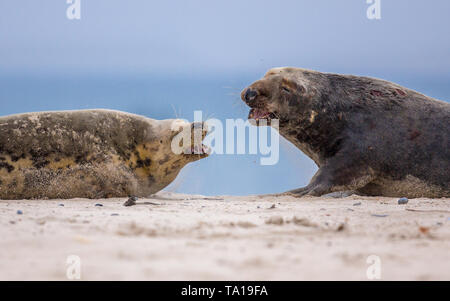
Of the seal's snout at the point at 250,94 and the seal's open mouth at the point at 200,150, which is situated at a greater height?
the seal's snout at the point at 250,94

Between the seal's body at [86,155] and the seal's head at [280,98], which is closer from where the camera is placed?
the seal's body at [86,155]

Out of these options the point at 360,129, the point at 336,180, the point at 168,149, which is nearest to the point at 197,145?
the point at 168,149

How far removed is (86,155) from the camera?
17.9ft

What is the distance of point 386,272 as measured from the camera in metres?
1.76

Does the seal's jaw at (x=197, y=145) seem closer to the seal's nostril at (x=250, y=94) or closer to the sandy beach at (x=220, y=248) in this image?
the seal's nostril at (x=250, y=94)

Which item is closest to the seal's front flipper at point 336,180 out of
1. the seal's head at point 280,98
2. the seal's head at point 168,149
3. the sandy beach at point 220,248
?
the seal's head at point 280,98

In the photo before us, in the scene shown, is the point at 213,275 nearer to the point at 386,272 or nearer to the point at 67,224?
the point at 386,272

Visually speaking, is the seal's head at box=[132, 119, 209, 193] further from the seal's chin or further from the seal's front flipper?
the seal's front flipper

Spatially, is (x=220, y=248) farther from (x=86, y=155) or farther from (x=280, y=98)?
(x=280, y=98)

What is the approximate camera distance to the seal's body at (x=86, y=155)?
Answer: 17.2 feet

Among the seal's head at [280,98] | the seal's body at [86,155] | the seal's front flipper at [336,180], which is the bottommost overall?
the seal's front flipper at [336,180]

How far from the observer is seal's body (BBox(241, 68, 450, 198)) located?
5.95 metres

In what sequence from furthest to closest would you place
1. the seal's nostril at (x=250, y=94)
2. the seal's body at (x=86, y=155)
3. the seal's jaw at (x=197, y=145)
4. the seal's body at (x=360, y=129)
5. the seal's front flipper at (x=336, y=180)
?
the seal's nostril at (x=250, y=94) < the seal's body at (x=360, y=129) < the seal's jaw at (x=197, y=145) < the seal's front flipper at (x=336, y=180) < the seal's body at (x=86, y=155)

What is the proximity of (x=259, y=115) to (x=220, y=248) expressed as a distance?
4257 millimetres
